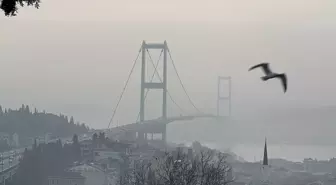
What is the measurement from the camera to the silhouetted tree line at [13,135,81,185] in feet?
112

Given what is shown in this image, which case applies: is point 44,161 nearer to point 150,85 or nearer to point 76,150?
point 76,150

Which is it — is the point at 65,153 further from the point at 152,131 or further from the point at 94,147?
the point at 152,131

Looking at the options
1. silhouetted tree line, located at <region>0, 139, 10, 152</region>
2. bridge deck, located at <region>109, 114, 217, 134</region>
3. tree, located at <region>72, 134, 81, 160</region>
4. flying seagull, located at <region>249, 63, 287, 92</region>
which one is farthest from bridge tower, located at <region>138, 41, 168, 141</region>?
flying seagull, located at <region>249, 63, 287, 92</region>

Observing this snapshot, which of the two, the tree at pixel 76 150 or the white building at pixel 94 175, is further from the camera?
the tree at pixel 76 150

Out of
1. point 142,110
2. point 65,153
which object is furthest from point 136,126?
point 65,153

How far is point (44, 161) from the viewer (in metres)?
37.6

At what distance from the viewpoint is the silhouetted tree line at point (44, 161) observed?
112 ft

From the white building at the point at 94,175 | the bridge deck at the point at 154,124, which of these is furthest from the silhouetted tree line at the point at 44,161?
the bridge deck at the point at 154,124

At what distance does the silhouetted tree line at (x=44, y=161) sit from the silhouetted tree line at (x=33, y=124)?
17642 millimetres

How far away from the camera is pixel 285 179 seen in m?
40.9

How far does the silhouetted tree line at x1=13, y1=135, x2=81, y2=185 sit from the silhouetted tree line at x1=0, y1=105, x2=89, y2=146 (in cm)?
1764

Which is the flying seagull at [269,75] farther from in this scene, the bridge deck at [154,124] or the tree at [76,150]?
the bridge deck at [154,124]

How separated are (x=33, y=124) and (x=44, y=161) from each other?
1049 inches

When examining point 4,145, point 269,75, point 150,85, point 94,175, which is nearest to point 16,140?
→ point 4,145
